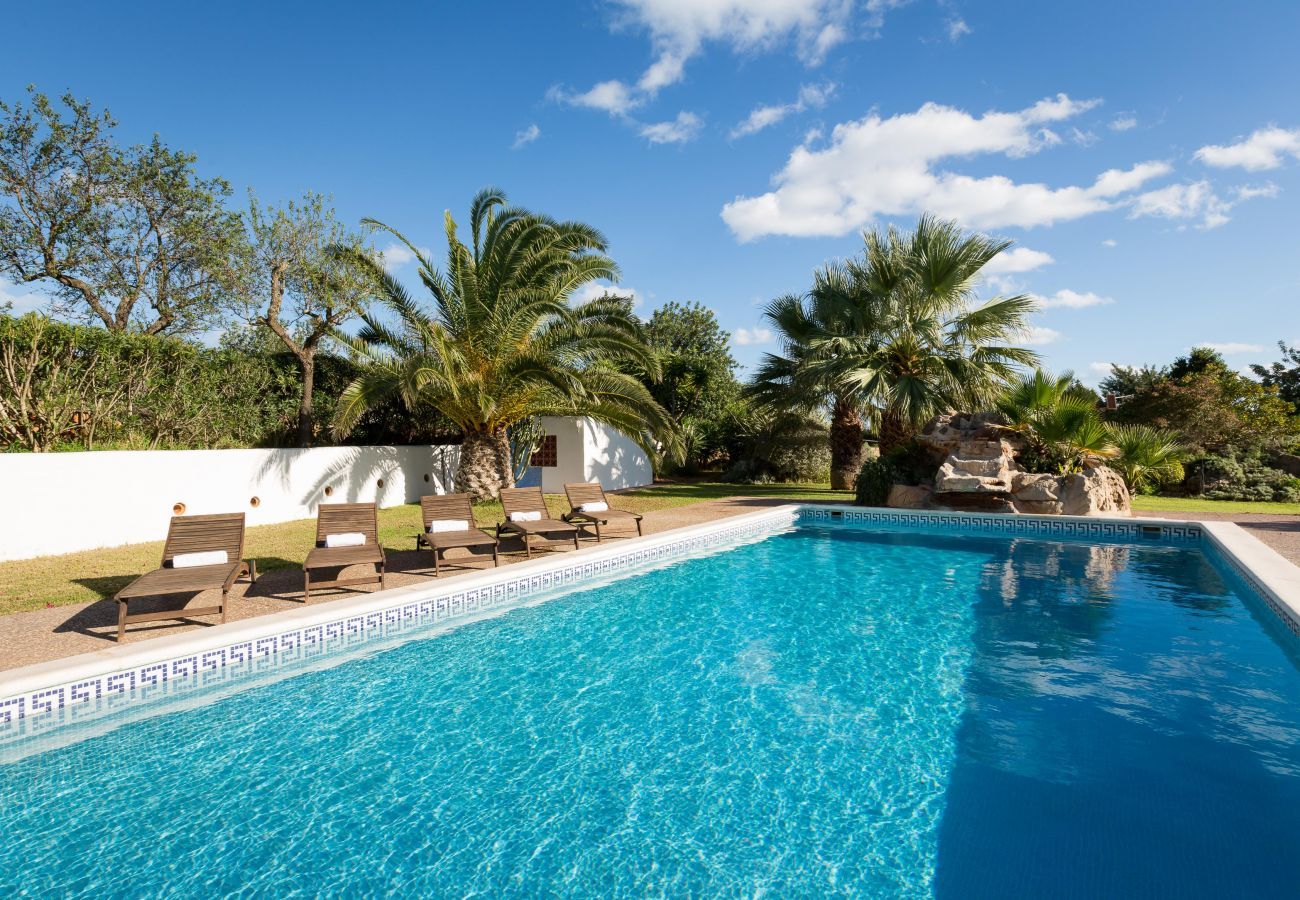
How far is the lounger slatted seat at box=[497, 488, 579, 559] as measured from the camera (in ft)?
31.0

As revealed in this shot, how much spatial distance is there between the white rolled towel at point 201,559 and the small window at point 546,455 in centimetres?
1259

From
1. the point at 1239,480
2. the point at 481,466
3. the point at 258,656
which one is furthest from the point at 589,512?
the point at 1239,480

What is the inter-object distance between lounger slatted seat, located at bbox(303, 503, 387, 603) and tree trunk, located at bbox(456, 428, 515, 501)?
6.50 m

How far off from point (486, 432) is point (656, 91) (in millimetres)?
9192

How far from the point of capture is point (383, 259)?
18.5 m

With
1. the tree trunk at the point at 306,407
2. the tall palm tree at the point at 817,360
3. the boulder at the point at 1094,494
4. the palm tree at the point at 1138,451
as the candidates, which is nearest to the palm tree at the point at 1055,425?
the palm tree at the point at 1138,451

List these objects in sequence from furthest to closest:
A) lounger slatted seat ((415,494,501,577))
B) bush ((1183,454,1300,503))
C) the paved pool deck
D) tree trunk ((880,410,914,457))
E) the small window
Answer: the small window
bush ((1183,454,1300,503))
tree trunk ((880,410,914,457))
lounger slatted seat ((415,494,501,577))
the paved pool deck

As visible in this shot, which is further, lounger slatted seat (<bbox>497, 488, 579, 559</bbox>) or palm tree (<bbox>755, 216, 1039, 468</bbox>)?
palm tree (<bbox>755, 216, 1039, 468</bbox>)

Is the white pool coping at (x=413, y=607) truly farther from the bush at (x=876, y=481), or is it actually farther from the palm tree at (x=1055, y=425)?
the bush at (x=876, y=481)

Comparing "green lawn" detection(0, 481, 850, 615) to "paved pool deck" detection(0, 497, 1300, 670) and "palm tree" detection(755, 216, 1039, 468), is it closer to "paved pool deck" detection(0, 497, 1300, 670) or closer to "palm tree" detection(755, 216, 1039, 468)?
"paved pool deck" detection(0, 497, 1300, 670)

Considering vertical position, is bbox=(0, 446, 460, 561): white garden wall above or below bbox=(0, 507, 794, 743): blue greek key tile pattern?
above

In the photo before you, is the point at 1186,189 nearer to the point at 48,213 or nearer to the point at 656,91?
the point at 656,91

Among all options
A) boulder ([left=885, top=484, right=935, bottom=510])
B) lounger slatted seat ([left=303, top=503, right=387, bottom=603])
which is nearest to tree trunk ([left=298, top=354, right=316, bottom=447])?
lounger slatted seat ([left=303, top=503, right=387, bottom=603])

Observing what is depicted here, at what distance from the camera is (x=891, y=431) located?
17.1 meters
